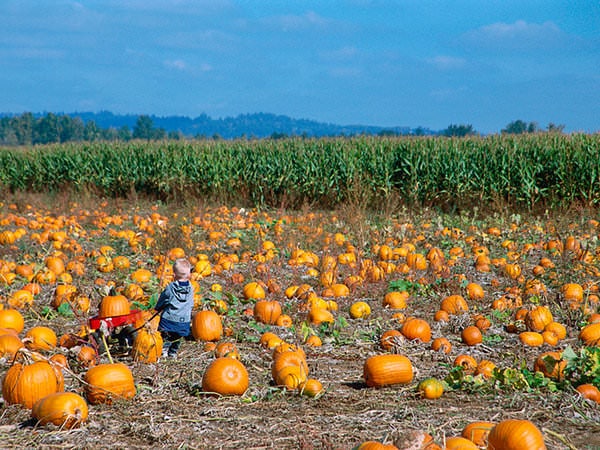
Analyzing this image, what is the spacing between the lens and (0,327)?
590cm

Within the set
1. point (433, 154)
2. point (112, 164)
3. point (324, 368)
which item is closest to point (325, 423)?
point (324, 368)

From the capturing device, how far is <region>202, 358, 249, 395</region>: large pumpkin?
14.1 ft

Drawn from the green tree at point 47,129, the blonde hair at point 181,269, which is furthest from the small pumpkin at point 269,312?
the green tree at point 47,129

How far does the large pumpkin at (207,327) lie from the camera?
18.8ft

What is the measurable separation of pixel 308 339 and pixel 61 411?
7.87ft

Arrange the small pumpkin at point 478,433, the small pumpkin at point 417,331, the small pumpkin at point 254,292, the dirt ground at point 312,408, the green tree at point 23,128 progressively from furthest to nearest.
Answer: the green tree at point 23,128
the small pumpkin at point 254,292
the small pumpkin at point 417,331
the dirt ground at point 312,408
the small pumpkin at point 478,433

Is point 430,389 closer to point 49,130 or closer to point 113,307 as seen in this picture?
point 113,307

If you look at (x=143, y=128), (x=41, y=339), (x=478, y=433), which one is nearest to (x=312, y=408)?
(x=478, y=433)

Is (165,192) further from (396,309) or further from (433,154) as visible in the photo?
(396,309)

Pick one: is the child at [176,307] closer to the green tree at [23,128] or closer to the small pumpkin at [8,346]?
the small pumpkin at [8,346]

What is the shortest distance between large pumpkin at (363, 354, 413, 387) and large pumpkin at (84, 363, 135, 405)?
1.65m

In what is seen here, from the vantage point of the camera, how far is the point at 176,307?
5641 mm

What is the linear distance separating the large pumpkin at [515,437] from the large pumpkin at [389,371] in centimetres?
135

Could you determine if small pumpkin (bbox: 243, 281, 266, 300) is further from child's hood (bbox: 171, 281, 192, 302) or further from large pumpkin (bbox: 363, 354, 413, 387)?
large pumpkin (bbox: 363, 354, 413, 387)
